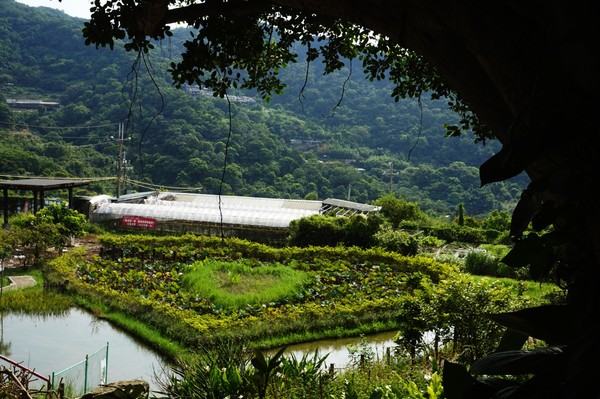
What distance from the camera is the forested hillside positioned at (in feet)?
110

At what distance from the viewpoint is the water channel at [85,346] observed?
8656 millimetres

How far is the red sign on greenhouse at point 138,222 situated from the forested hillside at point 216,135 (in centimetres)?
771

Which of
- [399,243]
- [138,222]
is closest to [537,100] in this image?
[399,243]

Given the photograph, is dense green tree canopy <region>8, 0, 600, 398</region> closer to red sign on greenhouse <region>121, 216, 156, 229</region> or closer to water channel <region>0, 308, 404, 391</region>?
water channel <region>0, 308, 404, 391</region>

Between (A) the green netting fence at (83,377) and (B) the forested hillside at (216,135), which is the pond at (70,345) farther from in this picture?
(B) the forested hillside at (216,135)

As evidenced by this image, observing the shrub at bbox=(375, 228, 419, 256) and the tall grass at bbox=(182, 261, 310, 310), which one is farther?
the shrub at bbox=(375, 228, 419, 256)

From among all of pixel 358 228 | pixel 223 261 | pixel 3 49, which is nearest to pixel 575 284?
pixel 223 261

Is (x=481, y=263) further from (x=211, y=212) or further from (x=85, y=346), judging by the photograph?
(x=85, y=346)

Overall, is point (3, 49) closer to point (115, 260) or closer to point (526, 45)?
point (115, 260)

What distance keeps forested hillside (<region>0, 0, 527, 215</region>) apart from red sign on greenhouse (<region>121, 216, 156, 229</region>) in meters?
7.71

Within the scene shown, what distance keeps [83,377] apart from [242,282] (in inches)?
215

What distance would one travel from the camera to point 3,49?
44406mm

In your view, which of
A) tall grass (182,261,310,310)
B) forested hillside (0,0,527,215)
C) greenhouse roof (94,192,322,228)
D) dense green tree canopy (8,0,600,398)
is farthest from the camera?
forested hillside (0,0,527,215)

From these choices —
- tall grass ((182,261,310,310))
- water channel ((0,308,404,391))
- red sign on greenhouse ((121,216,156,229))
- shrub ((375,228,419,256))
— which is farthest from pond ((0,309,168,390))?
red sign on greenhouse ((121,216,156,229))
